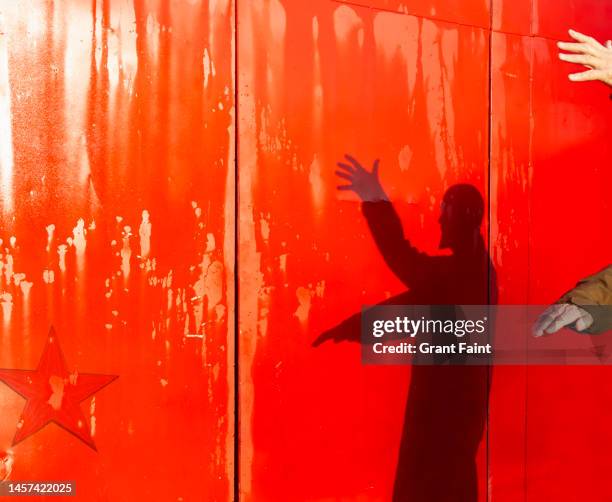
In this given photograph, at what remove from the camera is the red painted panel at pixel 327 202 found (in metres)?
2.47

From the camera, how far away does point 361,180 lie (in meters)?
2.63

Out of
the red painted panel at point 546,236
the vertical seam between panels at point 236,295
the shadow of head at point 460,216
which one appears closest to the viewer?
the vertical seam between panels at point 236,295

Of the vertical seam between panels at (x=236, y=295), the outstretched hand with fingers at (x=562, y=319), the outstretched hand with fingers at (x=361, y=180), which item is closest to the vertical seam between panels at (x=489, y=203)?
the outstretched hand with fingers at (x=361, y=180)

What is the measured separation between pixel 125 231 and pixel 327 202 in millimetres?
856

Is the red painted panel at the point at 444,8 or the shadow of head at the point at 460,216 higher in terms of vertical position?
the red painted panel at the point at 444,8

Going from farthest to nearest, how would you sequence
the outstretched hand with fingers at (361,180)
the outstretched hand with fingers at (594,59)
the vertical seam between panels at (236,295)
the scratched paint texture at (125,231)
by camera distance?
the outstretched hand with fingers at (361,180), the vertical seam between panels at (236,295), the scratched paint texture at (125,231), the outstretched hand with fingers at (594,59)

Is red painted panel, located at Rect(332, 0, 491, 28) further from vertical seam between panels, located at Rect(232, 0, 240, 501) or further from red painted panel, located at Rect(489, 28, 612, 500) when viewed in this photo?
vertical seam between panels, located at Rect(232, 0, 240, 501)

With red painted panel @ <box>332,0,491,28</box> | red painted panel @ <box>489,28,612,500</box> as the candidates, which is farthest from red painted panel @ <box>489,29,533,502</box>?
red painted panel @ <box>332,0,491,28</box>

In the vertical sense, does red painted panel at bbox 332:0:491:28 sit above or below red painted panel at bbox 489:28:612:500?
above

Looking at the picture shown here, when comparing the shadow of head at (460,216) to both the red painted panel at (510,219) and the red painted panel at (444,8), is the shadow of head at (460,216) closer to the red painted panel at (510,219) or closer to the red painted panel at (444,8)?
the red painted panel at (510,219)

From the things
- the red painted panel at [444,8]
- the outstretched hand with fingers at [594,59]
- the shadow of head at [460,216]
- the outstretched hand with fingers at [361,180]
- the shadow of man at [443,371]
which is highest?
the red painted panel at [444,8]

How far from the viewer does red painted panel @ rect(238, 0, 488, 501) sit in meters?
2.47

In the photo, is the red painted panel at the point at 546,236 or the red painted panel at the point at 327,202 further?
the red painted panel at the point at 546,236

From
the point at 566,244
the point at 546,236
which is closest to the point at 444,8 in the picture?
the point at 546,236
